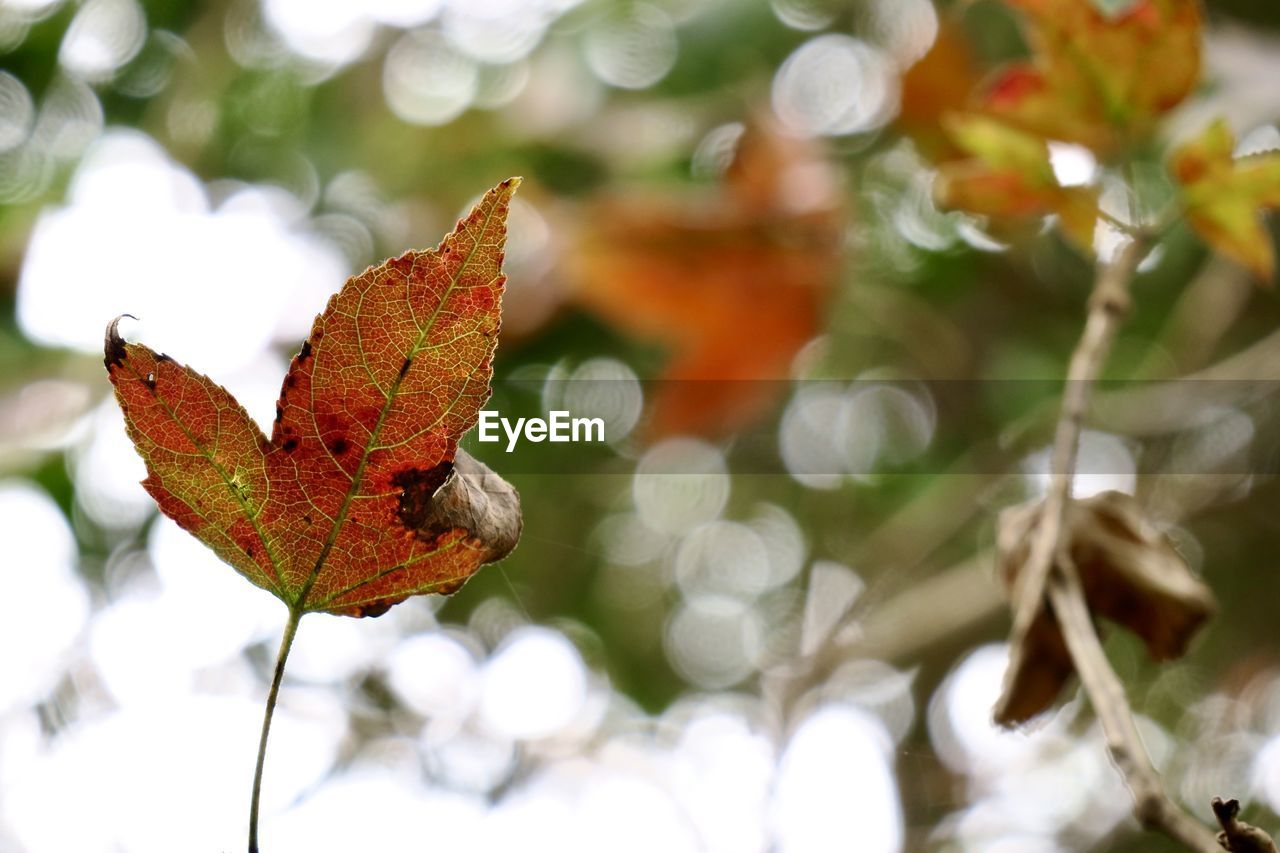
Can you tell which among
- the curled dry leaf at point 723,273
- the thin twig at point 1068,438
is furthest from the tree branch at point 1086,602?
the curled dry leaf at point 723,273

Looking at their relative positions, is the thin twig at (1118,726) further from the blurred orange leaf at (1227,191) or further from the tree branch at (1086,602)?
the blurred orange leaf at (1227,191)

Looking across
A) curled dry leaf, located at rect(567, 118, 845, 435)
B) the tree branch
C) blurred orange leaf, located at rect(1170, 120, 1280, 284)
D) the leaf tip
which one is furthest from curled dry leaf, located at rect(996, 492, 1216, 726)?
curled dry leaf, located at rect(567, 118, 845, 435)

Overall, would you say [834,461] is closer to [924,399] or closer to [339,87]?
[924,399]

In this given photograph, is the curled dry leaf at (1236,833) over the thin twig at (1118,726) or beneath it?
over

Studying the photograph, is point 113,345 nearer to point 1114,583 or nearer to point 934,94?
point 1114,583

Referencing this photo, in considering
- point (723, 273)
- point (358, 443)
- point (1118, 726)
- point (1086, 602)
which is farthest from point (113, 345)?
point (723, 273)
